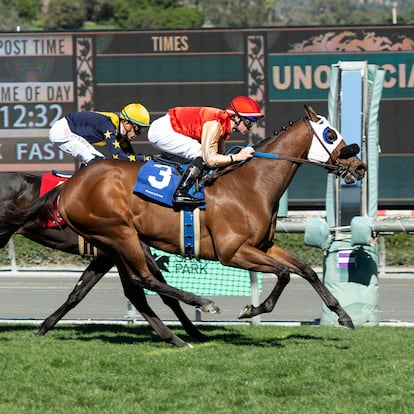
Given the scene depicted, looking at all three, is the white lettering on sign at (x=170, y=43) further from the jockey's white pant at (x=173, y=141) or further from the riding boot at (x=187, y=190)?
the riding boot at (x=187, y=190)

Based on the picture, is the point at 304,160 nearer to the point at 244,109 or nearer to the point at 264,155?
the point at 264,155

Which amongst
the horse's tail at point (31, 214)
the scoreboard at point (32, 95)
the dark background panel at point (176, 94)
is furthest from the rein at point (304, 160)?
the scoreboard at point (32, 95)

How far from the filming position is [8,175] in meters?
9.36

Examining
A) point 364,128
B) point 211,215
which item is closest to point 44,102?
point 364,128

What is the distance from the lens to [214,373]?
6660 millimetres

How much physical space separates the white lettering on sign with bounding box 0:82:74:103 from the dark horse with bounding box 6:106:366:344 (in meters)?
14.7

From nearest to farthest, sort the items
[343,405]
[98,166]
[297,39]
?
A: [343,405]
[98,166]
[297,39]

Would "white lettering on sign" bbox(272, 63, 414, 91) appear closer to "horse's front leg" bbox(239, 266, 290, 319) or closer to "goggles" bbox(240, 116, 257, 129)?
"goggles" bbox(240, 116, 257, 129)

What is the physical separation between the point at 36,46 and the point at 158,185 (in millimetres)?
15506

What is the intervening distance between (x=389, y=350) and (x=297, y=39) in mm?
15205

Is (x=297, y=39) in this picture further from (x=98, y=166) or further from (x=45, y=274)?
(x=98, y=166)

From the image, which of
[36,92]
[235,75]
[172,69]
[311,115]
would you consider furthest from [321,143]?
[36,92]

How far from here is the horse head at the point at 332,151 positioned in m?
7.88

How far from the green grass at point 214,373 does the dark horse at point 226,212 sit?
42 cm
